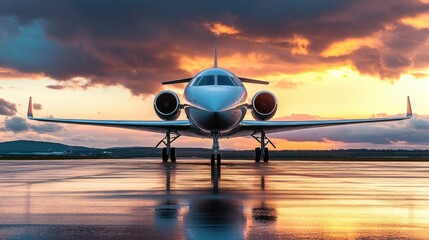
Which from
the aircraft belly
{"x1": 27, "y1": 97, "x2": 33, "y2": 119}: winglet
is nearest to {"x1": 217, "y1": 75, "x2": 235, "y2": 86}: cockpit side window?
the aircraft belly

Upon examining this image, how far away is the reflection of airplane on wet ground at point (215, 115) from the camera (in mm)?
22609

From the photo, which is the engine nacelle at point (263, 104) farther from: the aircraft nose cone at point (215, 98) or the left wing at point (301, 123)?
the aircraft nose cone at point (215, 98)

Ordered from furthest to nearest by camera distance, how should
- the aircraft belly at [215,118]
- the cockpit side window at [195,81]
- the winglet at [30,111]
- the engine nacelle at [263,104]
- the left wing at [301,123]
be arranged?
the winglet at [30,111], the engine nacelle at [263,104], the left wing at [301,123], the cockpit side window at [195,81], the aircraft belly at [215,118]

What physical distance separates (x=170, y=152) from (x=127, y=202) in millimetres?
21235

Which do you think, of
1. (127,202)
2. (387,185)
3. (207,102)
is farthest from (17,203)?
(207,102)

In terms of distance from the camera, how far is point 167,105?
94.9 ft

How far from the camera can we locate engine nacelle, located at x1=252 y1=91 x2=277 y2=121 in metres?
29.1

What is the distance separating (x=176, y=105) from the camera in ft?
94.3

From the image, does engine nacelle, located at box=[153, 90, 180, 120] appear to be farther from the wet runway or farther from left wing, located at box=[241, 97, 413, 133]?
the wet runway

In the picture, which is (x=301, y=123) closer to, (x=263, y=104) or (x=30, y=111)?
(x=263, y=104)

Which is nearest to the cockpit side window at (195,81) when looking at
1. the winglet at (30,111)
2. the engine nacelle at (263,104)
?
the engine nacelle at (263,104)

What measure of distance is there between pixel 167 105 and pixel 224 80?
5.04 m

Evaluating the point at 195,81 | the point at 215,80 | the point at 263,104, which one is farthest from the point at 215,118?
the point at 263,104

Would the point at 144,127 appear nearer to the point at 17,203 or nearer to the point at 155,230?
the point at 17,203
